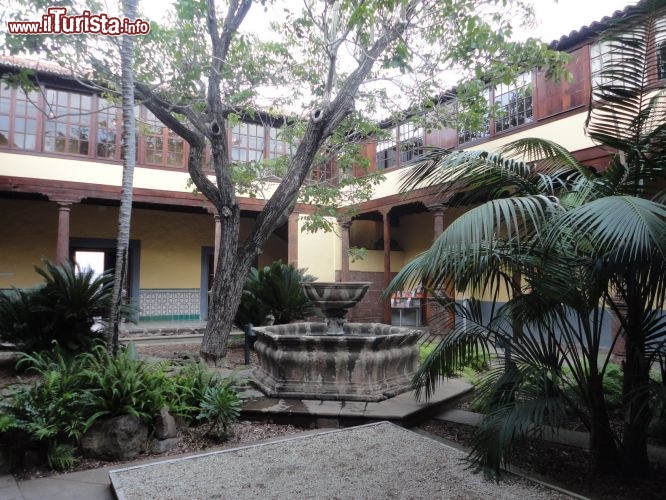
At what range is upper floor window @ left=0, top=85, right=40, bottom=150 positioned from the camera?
10062 millimetres

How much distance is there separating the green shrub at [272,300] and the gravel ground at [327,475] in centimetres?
444

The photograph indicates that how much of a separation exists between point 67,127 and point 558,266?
11.3m

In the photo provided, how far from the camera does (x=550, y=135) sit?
827 centimetres

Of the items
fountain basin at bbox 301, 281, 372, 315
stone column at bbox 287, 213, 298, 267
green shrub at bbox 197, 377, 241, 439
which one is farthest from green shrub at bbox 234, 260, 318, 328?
stone column at bbox 287, 213, 298, 267

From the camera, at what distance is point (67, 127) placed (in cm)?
1069

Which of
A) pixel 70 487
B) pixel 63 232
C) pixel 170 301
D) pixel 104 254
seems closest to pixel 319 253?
pixel 170 301

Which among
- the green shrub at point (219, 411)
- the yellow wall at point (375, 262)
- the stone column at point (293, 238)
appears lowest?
the green shrub at point (219, 411)

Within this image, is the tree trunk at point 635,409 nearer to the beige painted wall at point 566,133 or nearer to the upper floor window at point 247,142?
the beige painted wall at point 566,133

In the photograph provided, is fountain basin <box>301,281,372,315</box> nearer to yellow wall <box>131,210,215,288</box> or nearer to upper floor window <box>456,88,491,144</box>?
upper floor window <box>456,88,491,144</box>

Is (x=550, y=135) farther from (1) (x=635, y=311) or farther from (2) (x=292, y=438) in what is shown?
(2) (x=292, y=438)

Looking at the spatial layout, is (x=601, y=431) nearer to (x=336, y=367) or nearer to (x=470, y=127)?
(x=336, y=367)

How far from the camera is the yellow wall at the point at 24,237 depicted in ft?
37.7

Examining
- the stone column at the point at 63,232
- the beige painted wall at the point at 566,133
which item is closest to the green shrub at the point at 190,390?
the beige painted wall at the point at 566,133

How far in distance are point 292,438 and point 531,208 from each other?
8.44 ft
